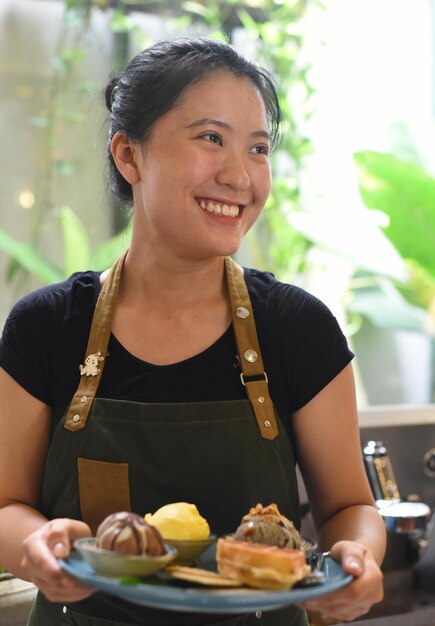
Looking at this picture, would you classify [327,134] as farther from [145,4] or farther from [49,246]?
[49,246]

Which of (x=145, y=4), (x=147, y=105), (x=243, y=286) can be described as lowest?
(x=243, y=286)

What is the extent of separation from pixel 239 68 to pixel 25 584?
1.01 metres

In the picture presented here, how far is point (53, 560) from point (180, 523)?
17 centimetres

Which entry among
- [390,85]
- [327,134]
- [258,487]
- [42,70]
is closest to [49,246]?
[42,70]

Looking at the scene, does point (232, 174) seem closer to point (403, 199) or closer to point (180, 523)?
point (180, 523)

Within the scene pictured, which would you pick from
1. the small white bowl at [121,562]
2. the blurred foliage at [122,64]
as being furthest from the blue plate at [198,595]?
the blurred foliage at [122,64]

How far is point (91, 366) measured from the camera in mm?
1534

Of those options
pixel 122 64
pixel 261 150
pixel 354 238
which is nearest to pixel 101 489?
pixel 261 150

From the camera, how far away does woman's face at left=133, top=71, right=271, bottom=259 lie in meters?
1.43

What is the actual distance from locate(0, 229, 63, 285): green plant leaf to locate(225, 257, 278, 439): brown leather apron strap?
4.61 ft

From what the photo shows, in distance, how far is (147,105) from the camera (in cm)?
152

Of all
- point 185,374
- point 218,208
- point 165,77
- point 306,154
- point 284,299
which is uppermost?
point 306,154

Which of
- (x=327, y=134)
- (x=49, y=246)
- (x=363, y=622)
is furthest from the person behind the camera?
(x=327, y=134)

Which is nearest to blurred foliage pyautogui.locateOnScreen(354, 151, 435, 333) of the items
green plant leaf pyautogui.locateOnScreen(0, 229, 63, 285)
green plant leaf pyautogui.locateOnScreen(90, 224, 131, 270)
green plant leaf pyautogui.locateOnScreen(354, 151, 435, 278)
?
green plant leaf pyautogui.locateOnScreen(354, 151, 435, 278)
